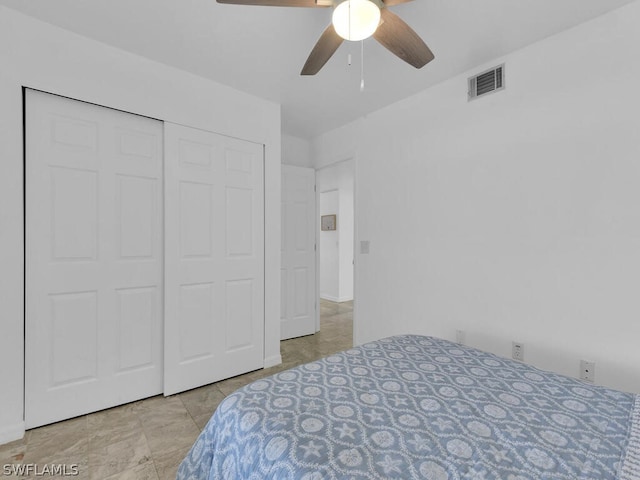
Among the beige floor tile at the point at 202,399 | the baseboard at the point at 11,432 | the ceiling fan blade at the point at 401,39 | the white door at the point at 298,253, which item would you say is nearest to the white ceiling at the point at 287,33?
the ceiling fan blade at the point at 401,39

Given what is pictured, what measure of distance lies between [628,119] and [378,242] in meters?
1.95

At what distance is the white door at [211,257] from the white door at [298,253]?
34.6 inches

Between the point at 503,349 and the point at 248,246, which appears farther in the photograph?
the point at 248,246

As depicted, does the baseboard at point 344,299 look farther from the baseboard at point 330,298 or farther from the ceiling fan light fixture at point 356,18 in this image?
the ceiling fan light fixture at point 356,18

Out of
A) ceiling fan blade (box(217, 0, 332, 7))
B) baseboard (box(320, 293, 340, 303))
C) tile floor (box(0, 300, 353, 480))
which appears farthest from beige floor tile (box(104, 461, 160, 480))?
baseboard (box(320, 293, 340, 303))

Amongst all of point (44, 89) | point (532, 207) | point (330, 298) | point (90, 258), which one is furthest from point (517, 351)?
point (330, 298)

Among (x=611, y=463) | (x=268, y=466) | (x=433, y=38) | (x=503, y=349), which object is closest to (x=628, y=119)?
(x=433, y=38)

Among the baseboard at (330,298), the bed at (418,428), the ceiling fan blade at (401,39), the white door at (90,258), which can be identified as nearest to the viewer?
the bed at (418,428)

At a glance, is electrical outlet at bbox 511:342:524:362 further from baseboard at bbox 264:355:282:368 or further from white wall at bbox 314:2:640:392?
baseboard at bbox 264:355:282:368

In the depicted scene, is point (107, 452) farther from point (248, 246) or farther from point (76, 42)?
point (76, 42)

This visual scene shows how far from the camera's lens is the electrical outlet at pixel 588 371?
184 centimetres

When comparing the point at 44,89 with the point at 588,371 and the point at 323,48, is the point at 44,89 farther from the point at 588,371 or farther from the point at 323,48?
the point at 588,371

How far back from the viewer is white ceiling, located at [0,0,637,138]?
1.78 metres

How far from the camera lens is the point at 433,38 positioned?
2.05 meters
